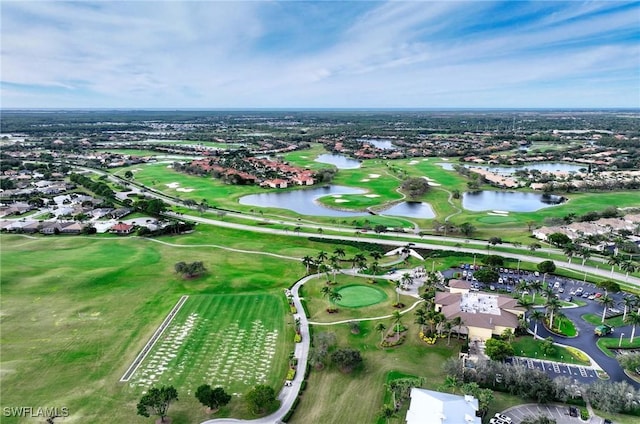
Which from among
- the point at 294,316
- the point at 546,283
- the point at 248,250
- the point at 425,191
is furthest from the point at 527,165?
the point at 294,316

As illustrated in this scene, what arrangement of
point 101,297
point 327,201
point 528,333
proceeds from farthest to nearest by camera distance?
point 327,201 → point 101,297 → point 528,333

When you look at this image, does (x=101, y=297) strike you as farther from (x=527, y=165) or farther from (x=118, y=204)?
(x=527, y=165)

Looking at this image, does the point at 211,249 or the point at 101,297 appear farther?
the point at 211,249

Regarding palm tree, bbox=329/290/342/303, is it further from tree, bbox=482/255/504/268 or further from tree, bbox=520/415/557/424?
tree, bbox=482/255/504/268

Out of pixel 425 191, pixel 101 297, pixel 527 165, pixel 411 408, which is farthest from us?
pixel 527 165

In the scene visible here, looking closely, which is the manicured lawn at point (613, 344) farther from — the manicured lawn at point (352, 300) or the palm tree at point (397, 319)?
the palm tree at point (397, 319)

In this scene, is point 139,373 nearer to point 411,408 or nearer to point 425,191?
Answer: point 411,408

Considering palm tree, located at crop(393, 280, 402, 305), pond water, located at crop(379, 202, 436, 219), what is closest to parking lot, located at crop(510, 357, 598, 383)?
palm tree, located at crop(393, 280, 402, 305)
